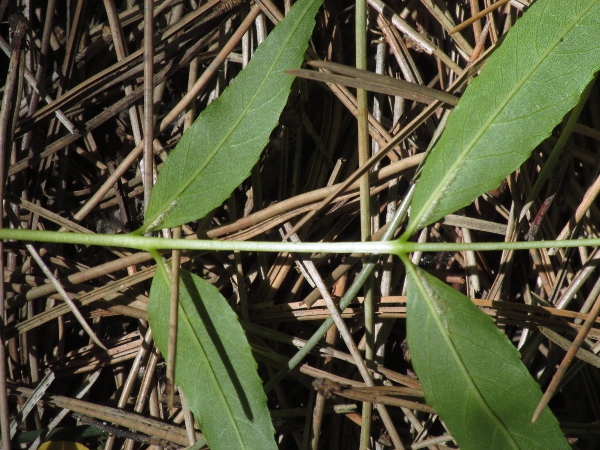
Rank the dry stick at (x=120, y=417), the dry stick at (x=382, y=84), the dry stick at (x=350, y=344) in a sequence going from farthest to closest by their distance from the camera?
the dry stick at (x=120, y=417), the dry stick at (x=350, y=344), the dry stick at (x=382, y=84)

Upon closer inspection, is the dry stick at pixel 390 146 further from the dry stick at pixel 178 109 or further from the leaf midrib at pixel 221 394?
the dry stick at pixel 178 109

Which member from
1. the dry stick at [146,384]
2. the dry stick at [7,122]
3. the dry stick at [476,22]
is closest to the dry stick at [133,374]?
the dry stick at [146,384]

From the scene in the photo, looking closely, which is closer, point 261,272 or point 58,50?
point 261,272

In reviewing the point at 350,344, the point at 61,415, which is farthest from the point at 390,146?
the point at 61,415

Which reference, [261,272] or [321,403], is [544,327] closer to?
[321,403]

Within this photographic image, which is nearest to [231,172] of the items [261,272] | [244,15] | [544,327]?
[261,272]

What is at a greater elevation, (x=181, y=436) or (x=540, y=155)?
(x=540, y=155)

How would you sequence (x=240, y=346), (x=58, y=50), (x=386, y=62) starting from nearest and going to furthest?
(x=240, y=346)
(x=386, y=62)
(x=58, y=50)
